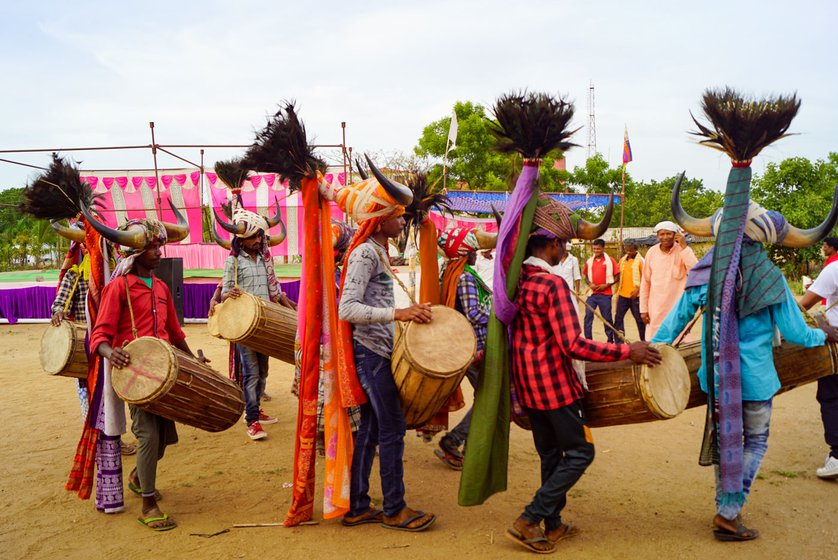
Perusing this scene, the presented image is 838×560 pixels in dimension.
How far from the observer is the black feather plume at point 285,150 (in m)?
3.61

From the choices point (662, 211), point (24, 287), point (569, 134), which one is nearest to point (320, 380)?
point (569, 134)

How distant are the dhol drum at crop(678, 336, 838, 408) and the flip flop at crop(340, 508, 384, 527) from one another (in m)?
2.01

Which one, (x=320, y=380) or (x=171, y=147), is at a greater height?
(x=171, y=147)

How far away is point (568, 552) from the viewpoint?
135 inches

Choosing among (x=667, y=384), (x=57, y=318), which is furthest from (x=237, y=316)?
(x=667, y=384)

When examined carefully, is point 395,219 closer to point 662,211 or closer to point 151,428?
point 151,428

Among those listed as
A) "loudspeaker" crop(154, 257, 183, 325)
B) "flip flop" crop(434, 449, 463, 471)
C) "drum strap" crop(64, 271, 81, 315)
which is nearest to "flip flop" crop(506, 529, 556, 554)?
"flip flop" crop(434, 449, 463, 471)

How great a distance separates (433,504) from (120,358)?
7.16ft

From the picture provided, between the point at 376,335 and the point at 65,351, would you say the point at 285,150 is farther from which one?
the point at 65,351

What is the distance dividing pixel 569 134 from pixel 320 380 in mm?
2042

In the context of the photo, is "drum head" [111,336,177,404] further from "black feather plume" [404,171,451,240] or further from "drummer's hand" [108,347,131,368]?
"black feather plume" [404,171,451,240]

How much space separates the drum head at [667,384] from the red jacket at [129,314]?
293 cm

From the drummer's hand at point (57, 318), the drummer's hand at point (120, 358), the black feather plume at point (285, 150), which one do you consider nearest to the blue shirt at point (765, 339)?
the black feather plume at point (285, 150)

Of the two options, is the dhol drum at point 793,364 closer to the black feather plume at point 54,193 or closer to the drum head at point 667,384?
the drum head at point 667,384
